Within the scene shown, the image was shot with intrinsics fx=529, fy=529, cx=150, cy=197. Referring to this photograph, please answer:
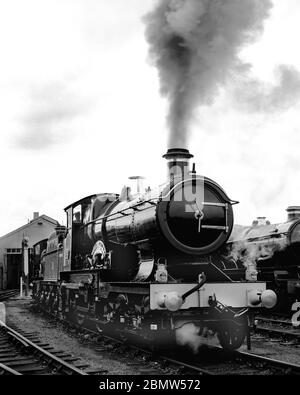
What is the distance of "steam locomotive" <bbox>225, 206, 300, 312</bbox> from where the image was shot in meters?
17.0

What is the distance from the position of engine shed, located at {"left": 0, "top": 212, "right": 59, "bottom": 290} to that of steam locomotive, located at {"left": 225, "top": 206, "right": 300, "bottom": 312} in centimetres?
2479

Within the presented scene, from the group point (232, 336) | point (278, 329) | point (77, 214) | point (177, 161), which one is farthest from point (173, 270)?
point (278, 329)

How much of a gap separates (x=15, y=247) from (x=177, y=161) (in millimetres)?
36848

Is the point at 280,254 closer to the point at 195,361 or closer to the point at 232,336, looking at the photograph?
the point at 232,336

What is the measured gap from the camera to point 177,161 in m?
10.5

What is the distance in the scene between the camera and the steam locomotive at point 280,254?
55.7ft

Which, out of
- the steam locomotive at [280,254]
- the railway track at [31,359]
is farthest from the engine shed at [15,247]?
the railway track at [31,359]

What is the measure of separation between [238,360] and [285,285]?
8575 mm

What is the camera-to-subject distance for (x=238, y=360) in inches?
359

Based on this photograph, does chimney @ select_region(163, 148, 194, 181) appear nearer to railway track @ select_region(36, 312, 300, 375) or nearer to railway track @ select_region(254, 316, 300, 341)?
railway track @ select_region(36, 312, 300, 375)

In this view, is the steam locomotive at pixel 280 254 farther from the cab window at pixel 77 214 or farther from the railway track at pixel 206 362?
the railway track at pixel 206 362

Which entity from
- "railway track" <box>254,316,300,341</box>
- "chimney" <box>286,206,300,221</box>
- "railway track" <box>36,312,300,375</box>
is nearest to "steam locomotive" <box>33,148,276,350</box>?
"railway track" <box>36,312,300,375</box>

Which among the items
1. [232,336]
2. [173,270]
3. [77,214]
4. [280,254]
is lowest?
[232,336]

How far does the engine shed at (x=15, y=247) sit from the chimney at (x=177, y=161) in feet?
102
